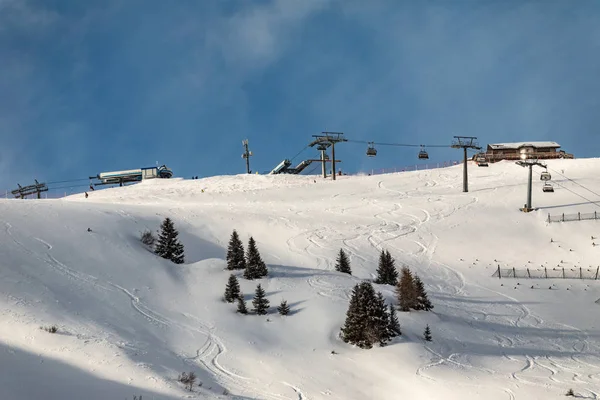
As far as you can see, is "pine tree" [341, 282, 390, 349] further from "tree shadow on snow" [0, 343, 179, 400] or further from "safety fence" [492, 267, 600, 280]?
"safety fence" [492, 267, 600, 280]

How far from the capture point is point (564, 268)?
37594mm

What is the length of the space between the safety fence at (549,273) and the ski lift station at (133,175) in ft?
201

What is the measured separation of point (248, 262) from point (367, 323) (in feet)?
27.9

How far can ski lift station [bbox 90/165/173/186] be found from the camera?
84.8 meters

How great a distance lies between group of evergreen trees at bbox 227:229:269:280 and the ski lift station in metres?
60.0

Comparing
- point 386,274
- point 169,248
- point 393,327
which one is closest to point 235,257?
point 169,248

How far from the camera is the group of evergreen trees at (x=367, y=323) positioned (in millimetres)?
20172

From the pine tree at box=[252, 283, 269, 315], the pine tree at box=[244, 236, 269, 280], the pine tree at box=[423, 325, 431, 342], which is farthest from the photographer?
the pine tree at box=[244, 236, 269, 280]

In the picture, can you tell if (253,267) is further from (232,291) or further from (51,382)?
(51,382)

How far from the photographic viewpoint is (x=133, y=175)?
84.8m

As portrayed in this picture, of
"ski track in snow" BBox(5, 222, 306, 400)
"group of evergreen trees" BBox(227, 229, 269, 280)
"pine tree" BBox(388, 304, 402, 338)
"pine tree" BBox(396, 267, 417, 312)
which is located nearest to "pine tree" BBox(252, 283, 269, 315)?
"ski track in snow" BBox(5, 222, 306, 400)

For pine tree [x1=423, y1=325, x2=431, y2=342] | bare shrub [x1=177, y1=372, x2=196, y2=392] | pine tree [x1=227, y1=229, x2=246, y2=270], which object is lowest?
pine tree [x1=423, y1=325, x2=431, y2=342]

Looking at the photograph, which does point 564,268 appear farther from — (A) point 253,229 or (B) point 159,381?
(B) point 159,381

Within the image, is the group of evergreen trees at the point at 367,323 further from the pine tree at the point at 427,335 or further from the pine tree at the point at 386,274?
the pine tree at the point at 386,274
